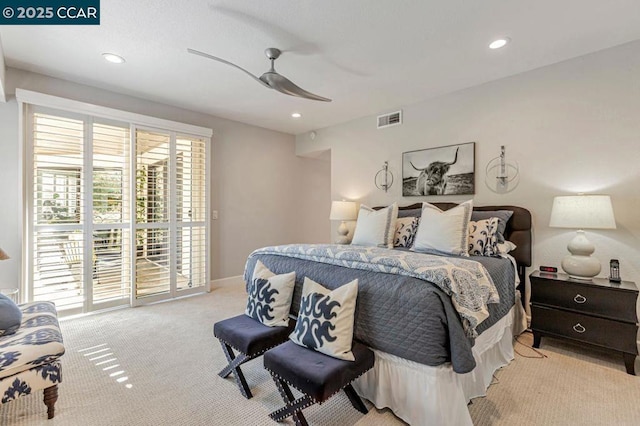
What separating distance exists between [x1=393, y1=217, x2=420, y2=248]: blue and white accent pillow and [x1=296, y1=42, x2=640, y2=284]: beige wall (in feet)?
2.12

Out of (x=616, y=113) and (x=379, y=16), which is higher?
(x=379, y=16)

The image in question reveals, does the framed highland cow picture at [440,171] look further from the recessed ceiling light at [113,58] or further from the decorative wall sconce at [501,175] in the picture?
the recessed ceiling light at [113,58]

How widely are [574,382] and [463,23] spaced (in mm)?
2656

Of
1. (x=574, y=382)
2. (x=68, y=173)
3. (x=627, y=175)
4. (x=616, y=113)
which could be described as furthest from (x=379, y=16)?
(x=68, y=173)

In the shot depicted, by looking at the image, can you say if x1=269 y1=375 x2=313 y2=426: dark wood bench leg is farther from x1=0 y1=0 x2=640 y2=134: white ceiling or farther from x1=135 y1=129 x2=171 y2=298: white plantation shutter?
x1=135 y1=129 x2=171 y2=298: white plantation shutter

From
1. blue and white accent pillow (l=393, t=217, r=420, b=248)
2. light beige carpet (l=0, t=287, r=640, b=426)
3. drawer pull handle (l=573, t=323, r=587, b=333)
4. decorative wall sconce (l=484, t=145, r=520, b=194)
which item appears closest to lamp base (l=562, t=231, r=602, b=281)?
drawer pull handle (l=573, t=323, r=587, b=333)

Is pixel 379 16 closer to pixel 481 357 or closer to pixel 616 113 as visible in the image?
pixel 616 113

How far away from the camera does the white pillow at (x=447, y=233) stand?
2621 millimetres

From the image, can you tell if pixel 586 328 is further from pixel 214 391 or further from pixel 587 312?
pixel 214 391

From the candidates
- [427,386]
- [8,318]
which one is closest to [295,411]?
[427,386]

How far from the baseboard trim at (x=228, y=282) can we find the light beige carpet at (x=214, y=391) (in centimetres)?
169

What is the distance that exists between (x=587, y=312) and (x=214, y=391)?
2.82 meters

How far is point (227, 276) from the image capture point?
15.3ft

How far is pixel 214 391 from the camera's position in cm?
195
